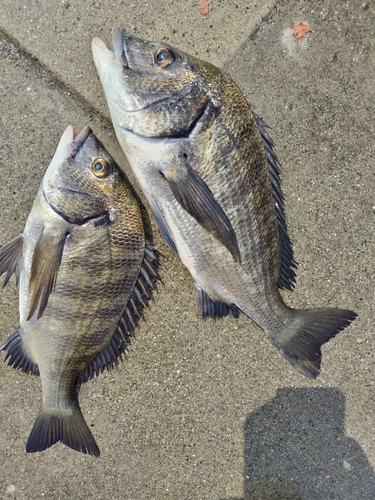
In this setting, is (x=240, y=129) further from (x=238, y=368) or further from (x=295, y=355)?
(x=238, y=368)

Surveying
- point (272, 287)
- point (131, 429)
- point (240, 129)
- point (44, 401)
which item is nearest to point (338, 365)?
point (272, 287)

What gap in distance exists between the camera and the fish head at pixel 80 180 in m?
1.72

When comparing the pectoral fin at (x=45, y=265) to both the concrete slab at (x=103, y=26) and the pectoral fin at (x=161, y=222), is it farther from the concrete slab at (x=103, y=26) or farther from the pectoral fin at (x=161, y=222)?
the concrete slab at (x=103, y=26)

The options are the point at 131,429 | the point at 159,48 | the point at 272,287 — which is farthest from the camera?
the point at 131,429

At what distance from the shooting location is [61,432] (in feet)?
6.43

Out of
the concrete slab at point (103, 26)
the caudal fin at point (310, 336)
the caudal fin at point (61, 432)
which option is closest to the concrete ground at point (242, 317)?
the concrete slab at point (103, 26)

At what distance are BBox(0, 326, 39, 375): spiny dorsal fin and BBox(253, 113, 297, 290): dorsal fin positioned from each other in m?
1.40

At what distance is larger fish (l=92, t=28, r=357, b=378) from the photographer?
1.62 m

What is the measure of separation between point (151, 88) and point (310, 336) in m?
1.48

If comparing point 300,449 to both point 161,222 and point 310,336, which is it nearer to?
point 310,336

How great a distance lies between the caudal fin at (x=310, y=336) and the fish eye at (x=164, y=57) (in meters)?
1.42

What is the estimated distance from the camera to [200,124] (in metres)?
1.64

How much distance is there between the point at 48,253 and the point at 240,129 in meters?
1.07

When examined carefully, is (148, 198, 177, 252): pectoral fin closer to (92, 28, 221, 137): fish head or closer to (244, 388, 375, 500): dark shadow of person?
(92, 28, 221, 137): fish head
